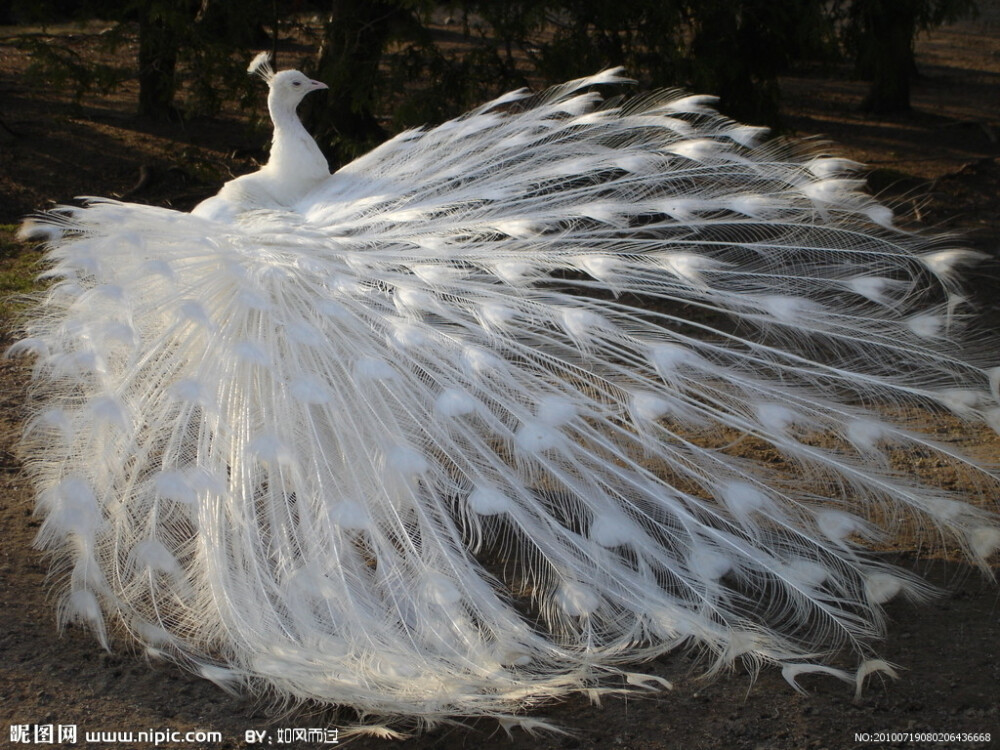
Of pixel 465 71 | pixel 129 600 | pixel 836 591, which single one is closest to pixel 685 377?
pixel 836 591

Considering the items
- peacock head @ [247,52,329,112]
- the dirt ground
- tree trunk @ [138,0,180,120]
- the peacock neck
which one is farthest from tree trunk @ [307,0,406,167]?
the dirt ground

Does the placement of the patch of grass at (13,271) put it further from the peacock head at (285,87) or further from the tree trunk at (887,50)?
the tree trunk at (887,50)

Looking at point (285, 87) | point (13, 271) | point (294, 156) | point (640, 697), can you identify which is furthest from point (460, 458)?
point (13, 271)

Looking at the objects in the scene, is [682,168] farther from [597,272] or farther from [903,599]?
[903,599]

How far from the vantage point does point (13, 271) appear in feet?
19.9

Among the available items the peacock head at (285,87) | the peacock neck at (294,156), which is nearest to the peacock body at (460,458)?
the peacock neck at (294,156)

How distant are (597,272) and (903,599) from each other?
1.41 meters

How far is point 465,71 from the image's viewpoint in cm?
700

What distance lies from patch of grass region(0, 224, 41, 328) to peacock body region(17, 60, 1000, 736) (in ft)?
7.57

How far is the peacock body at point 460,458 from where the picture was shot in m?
2.79

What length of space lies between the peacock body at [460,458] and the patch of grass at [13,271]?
231 cm

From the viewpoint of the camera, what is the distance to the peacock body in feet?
9.16

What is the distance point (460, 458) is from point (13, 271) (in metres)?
4.31

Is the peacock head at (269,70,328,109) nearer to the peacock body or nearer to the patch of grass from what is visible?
the peacock body
